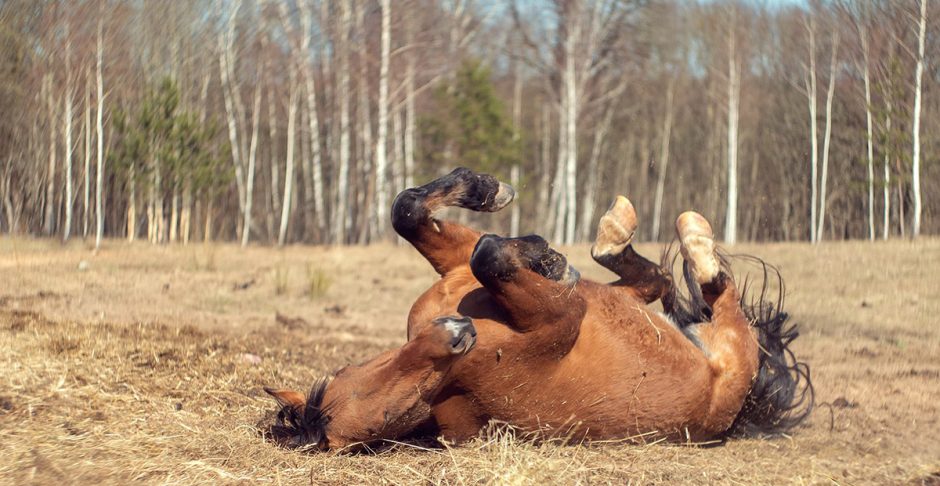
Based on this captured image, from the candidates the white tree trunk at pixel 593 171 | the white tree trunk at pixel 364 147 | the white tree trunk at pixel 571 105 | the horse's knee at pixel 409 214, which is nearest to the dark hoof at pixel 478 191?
the horse's knee at pixel 409 214

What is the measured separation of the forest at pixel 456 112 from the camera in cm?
1217

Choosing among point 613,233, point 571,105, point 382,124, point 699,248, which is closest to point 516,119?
point 571,105

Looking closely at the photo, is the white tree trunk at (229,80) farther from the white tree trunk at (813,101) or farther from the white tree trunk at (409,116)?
the white tree trunk at (813,101)

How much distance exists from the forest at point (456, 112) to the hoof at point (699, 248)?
828 cm

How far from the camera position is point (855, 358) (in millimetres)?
6406

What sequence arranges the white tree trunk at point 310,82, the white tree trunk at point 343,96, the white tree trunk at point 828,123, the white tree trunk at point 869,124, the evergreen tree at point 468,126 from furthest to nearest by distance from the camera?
the evergreen tree at point 468,126 < the white tree trunk at point 310,82 < the white tree trunk at point 343,96 < the white tree trunk at point 828,123 < the white tree trunk at point 869,124

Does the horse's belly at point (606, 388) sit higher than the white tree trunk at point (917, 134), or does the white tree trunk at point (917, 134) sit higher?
the white tree trunk at point (917, 134)

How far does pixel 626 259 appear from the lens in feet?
13.2

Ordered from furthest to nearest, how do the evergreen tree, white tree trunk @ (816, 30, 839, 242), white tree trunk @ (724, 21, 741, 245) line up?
1. the evergreen tree
2. white tree trunk @ (724, 21, 741, 245)
3. white tree trunk @ (816, 30, 839, 242)

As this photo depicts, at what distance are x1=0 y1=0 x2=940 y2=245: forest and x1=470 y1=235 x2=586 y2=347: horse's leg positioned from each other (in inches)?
333

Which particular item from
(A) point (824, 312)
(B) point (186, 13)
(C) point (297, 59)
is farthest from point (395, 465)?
(C) point (297, 59)

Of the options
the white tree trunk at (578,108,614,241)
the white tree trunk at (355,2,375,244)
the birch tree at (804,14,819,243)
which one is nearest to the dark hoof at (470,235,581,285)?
the birch tree at (804,14,819,243)

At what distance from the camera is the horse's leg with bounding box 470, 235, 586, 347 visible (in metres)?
3.05

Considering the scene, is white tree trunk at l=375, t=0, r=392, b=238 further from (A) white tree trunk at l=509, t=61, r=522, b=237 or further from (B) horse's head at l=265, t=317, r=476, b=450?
(B) horse's head at l=265, t=317, r=476, b=450
